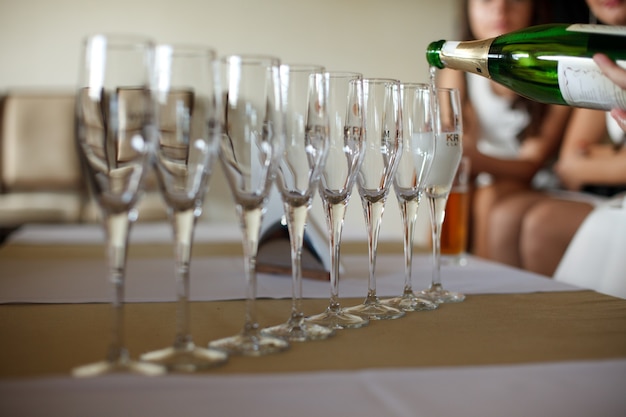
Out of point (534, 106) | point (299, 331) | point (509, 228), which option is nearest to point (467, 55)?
point (299, 331)

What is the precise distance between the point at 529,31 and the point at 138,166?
578 millimetres

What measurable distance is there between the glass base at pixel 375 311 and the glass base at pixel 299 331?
80 millimetres

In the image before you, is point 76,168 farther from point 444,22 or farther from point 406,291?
point 406,291

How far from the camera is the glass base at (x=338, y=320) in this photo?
2.41 ft

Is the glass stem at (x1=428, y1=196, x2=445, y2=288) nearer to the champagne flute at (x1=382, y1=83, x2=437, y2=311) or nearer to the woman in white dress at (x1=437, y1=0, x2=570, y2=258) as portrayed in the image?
the champagne flute at (x1=382, y1=83, x2=437, y2=311)

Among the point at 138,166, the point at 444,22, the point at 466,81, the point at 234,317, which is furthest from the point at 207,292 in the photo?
the point at 444,22

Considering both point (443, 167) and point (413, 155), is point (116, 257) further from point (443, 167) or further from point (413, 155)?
point (443, 167)

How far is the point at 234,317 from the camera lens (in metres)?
0.78

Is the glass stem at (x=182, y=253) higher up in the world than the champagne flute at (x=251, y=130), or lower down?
lower down

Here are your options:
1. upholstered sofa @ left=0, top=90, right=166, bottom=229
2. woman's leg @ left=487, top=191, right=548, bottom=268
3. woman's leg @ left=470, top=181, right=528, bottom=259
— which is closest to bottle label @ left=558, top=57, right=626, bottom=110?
woman's leg @ left=487, top=191, right=548, bottom=268

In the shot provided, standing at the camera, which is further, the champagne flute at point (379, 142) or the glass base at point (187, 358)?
the champagne flute at point (379, 142)

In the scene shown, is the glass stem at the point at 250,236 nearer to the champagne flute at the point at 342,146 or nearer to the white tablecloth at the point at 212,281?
the champagne flute at the point at 342,146

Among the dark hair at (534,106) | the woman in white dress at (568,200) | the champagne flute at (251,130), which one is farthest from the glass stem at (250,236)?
the dark hair at (534,106)

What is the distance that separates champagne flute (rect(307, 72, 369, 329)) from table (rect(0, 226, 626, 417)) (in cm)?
10
